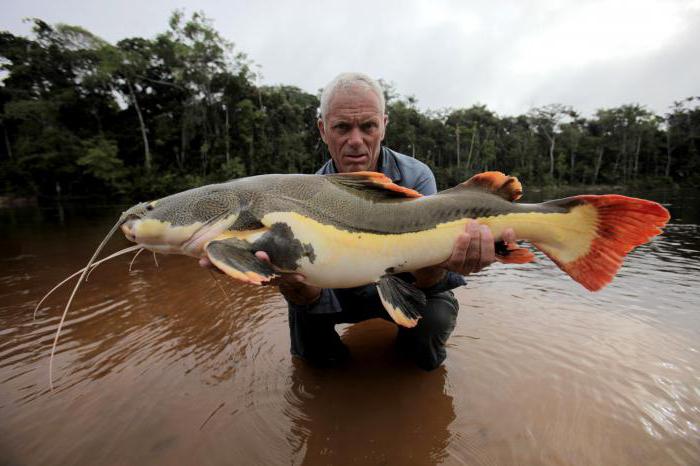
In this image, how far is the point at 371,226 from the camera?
211cm

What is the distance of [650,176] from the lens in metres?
50.7

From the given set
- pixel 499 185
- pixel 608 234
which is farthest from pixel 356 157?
pixel 608 234

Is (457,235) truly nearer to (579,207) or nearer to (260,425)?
(579,207)

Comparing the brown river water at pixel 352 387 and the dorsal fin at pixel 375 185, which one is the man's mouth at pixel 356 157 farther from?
the brown river water at pixel 352 387

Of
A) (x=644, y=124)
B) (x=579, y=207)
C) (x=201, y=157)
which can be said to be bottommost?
(x=579, y=207)

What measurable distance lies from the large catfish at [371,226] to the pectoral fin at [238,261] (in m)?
0.01

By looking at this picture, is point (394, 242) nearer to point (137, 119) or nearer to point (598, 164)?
point (137, 119)

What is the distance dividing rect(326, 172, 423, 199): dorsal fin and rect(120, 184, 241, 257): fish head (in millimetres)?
715

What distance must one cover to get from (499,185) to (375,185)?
0.83m

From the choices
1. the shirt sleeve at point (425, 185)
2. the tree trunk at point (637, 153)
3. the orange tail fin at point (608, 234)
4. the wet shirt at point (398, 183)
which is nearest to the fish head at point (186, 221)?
the wet shirt at point (398, 183)

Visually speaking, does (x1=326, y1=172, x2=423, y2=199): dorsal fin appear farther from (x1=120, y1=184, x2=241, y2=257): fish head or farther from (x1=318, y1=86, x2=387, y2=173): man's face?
(x1=318, y1=86, x2=387, y2=173): man's face

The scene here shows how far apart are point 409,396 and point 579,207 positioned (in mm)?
1850

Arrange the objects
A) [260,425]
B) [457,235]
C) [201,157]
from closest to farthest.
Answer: [457,235]
[260,425]
[201,157]

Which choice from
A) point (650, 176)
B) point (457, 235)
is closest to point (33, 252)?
point (457, 235)
